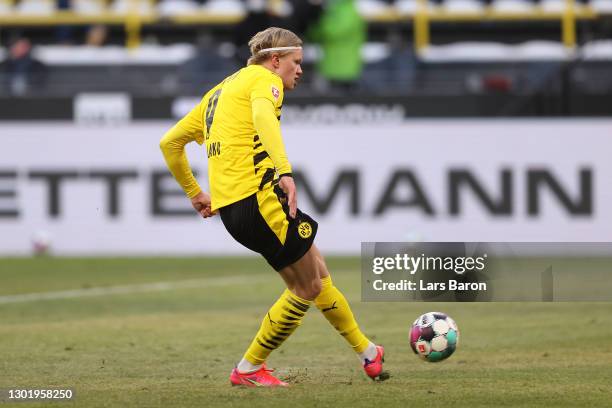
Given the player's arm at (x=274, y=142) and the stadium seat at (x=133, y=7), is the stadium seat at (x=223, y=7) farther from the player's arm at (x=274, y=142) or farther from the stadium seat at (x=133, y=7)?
the player's arm at (x=274, y=142)

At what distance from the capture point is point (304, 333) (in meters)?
10.2

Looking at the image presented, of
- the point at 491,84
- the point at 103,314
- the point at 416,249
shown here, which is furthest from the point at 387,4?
the point at 416,249

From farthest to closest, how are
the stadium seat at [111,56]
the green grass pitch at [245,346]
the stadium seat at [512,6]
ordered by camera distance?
the stadium seat at [512,6], the stadium seat at [111,56], the green grass pitch at [245,346]

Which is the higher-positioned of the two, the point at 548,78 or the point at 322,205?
the point at 548,78

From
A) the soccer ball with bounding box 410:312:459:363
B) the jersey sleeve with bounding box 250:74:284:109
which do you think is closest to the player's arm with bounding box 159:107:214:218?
the jersey sleeve with bounding box 250:74:284:109

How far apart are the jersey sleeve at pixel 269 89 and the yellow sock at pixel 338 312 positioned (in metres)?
1.13

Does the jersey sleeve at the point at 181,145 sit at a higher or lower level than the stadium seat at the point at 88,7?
higher

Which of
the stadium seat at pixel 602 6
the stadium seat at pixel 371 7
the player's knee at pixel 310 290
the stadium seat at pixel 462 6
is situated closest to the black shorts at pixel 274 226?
the player's knee at pixel 310 290

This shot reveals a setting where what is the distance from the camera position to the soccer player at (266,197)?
279 inches

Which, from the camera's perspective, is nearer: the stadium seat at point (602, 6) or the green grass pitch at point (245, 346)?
the green grass pitch at point (245, 346)

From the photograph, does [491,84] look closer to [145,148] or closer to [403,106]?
[403,106]

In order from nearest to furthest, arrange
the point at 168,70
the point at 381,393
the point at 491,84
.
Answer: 1. the point at 381,393
2. the point at 491,84
3. the point at 168,70

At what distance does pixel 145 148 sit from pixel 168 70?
2516 millimetres

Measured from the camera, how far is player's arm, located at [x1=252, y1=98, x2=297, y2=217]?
22.2ft
